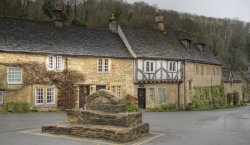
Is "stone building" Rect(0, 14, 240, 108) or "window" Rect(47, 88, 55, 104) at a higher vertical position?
"stone building" Rect(0, 14, 240, 108)

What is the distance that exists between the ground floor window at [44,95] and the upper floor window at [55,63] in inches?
71.0

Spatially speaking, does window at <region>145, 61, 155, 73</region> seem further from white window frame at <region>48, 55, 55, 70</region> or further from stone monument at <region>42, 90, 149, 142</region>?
stone monument at <region>42, 90, 149, 142</region>

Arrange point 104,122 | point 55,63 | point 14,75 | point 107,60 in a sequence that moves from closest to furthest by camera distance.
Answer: point 104,122 < point 14,75 < point 55,63 < point 107,60

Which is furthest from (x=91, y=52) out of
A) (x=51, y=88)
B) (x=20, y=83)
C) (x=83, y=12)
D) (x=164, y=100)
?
(x=83, y=12)

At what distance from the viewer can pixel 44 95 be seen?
28.8 m

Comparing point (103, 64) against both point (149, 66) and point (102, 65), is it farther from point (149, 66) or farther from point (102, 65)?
point (149, 66)

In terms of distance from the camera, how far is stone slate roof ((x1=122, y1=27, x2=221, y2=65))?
3597 cm


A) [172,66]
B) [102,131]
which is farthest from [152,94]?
[102,131]

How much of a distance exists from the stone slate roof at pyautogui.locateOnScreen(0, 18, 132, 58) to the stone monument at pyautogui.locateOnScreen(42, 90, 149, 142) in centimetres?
1311

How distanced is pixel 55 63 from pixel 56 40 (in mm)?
2542

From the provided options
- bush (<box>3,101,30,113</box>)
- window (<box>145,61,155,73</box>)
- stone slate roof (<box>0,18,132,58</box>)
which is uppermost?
stone slate roof (<box>0,18,132,58</box>)

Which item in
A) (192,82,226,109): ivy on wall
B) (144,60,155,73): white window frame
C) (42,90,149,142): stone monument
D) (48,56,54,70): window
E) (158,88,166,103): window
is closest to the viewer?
(42,90,149,142): stone monument

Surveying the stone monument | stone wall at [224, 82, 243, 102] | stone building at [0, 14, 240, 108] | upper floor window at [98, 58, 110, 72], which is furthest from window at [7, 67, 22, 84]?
stone wall at [224, 82, 243, 102]

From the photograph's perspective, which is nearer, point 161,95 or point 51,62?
point 51,62
